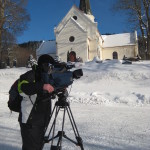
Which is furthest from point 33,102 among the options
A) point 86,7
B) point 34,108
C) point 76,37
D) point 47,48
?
point 86,7

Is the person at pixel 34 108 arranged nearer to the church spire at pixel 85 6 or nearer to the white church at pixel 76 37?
the white church at pixel 76 37

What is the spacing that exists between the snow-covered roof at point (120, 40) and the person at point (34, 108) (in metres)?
41.1

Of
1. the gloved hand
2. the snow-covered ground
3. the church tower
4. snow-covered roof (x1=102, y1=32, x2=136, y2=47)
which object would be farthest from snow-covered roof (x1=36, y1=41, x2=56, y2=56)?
the gloved hand

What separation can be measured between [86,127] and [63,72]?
3368mm

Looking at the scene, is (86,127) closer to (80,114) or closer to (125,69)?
(80,114)

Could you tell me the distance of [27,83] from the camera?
3.12 meters

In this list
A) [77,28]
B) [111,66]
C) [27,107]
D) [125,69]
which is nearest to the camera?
[27,107]

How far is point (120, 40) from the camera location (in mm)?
44875

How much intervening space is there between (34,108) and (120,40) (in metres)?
43.3

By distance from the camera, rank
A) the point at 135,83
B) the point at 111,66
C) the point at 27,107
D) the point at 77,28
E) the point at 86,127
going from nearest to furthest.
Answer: the point at 27,107 → the point at 86,127 → the point at 135,83 → the point at 111,66 → the point at 77,28

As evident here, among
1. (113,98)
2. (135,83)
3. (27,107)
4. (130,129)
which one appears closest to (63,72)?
(27,107)

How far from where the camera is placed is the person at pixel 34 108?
320 centimetres

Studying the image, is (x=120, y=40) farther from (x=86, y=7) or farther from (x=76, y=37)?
(x=76, y=37)

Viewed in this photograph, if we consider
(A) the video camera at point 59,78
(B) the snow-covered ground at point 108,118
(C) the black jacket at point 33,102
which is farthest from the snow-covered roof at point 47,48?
(A) the video camera at point 59,78
